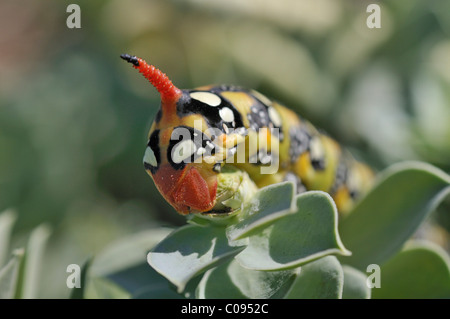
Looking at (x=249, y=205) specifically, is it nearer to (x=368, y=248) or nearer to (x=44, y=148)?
(x=368, y=248)

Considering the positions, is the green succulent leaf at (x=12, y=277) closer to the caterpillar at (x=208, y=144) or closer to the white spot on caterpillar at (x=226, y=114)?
the caterpillar at (x=208, y=144)

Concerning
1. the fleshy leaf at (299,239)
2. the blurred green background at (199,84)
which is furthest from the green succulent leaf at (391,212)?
the blurred green background at (199,84)

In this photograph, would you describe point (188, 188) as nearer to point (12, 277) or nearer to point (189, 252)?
point (189, 252)

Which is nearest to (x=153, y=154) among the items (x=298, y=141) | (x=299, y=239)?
(x=299, y=239)

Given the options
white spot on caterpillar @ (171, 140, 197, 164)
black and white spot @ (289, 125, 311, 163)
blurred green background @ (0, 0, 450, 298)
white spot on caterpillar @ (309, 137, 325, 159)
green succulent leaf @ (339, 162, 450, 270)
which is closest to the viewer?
white spot on caterpillar @ (171, 140, 197, 164)

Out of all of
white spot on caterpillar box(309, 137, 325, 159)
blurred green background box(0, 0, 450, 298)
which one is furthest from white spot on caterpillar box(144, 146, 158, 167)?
blurred green background box(0, 0, 450, 298)

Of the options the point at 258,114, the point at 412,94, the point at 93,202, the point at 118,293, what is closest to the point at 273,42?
the point at 412,94

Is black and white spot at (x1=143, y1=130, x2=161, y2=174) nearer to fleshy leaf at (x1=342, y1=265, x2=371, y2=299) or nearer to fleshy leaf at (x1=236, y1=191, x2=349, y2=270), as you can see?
fleshy leaf at (x1=236, y1=191, x2=349, y2=270)
